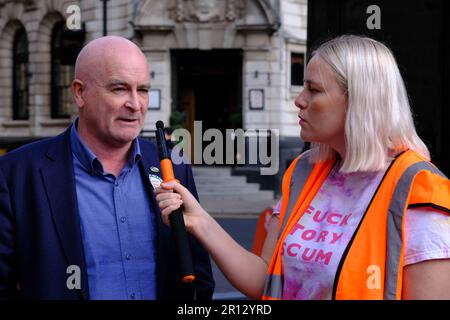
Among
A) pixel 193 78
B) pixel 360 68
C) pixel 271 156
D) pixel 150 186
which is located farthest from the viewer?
pixel 193 78

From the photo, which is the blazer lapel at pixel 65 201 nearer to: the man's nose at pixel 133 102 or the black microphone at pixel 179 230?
the man's nose at pixel 133 102

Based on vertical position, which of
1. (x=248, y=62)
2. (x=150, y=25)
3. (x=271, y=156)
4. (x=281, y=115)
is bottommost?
(x=271, y=156)

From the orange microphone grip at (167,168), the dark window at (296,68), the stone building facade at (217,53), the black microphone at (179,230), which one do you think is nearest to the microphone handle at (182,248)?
the black microphone at (179,230)

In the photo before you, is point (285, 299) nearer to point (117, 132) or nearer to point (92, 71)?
point (117, 132)

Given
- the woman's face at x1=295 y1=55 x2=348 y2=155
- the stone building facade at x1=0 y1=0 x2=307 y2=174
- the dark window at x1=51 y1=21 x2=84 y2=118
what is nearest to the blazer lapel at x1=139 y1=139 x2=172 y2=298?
Result: the woman's face at x1=295 y1=55 x2=348 y2=155

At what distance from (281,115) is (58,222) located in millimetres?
18795

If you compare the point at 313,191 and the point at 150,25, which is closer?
the point at 313,191

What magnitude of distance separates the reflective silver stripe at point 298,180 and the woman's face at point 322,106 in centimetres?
15

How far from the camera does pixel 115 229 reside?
218cm

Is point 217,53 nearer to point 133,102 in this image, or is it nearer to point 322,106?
point 133,102

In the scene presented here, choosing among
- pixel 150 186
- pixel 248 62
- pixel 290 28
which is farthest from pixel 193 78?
pixel 150 186

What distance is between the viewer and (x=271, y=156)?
1984cm

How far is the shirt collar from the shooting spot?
2.23 meters

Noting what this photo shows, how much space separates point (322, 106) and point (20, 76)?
25.9 meters
